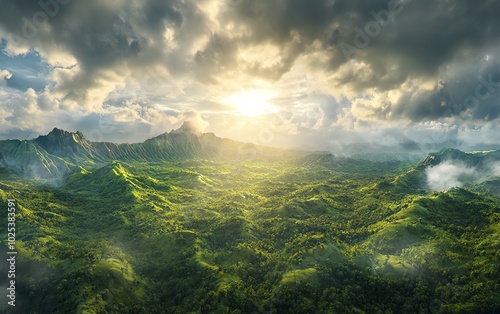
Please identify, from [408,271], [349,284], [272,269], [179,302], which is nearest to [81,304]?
[179,302]

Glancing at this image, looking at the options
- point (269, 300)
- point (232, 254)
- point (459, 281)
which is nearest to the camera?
point (269, 300)

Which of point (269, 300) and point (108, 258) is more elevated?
point (108, 258)

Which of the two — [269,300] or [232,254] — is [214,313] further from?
[232,254]

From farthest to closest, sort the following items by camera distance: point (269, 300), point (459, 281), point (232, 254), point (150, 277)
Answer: point (232, 254)
point (150, 277)
point (459, 281)
point (269, 300)

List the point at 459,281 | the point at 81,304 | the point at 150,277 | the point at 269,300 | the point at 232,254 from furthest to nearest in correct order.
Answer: the point at 232,254 < the point at 150,277 < the point at 459,281 < the point at 269,300 < the point at 81,304

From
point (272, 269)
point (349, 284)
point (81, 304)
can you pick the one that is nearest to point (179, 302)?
point (81, 304)

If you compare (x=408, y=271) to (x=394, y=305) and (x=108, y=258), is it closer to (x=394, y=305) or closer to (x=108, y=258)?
(x=394, y=305)

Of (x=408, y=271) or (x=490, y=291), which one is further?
(x=408, y=271)

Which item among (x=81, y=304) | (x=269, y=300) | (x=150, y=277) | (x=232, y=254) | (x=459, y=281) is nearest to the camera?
(x=81, y=304)

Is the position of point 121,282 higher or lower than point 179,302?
higher
